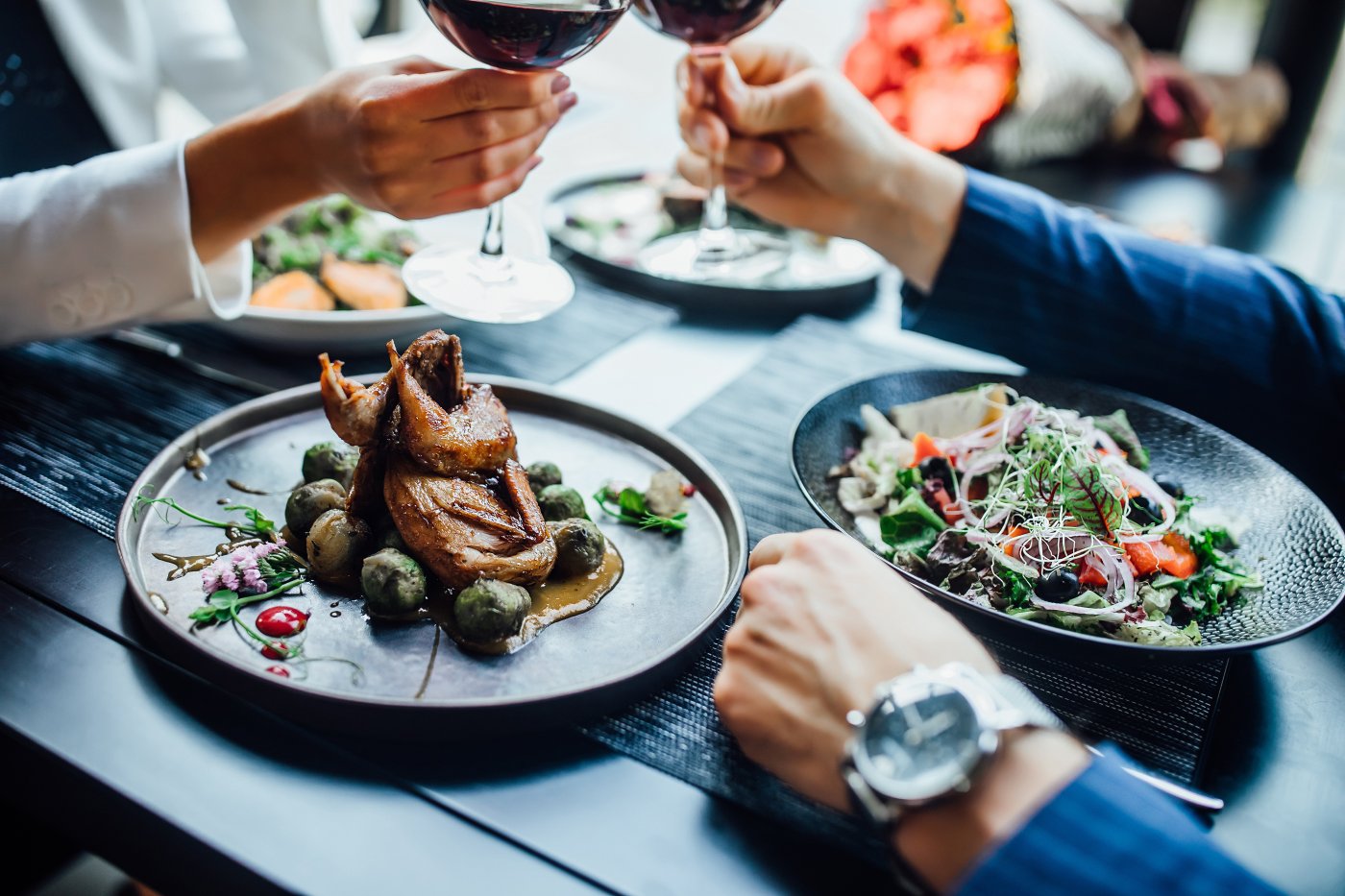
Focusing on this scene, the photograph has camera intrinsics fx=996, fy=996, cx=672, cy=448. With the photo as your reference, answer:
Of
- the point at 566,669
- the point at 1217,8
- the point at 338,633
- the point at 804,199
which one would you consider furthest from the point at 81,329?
the point at 1217,8

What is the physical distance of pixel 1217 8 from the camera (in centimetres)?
505

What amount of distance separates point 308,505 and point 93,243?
616 mm

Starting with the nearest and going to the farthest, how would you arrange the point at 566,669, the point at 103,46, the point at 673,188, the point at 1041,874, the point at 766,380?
the point at 1041,874 < the point at 566,669 < the point at 766,380 < the point at 103,46 < the point at 673,188

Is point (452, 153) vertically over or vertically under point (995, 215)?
over

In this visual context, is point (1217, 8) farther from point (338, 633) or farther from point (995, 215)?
point (338, 633)

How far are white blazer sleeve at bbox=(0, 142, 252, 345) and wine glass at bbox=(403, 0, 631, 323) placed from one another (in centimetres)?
33

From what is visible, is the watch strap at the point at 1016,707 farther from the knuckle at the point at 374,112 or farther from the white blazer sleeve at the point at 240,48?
the white blazer sleeve at the point at 240,48

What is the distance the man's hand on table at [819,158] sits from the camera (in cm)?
156

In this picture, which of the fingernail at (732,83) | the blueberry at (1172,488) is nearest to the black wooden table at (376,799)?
the blueberry at (1172,488)

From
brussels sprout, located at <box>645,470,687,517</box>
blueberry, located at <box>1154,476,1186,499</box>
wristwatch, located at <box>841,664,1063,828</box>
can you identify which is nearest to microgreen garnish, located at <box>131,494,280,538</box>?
brussels sprout, located at <box>645,470,687,517</box>

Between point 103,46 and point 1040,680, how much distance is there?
1917 millimetres

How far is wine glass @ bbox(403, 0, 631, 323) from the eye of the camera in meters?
Answer: 1.02

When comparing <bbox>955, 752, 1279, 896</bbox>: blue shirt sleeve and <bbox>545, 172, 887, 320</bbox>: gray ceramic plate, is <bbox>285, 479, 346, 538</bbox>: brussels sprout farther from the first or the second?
<bbox>545, 172, 887, 320</bbox>: gray ceramic plate

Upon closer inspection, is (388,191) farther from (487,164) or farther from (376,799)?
(376,799)
